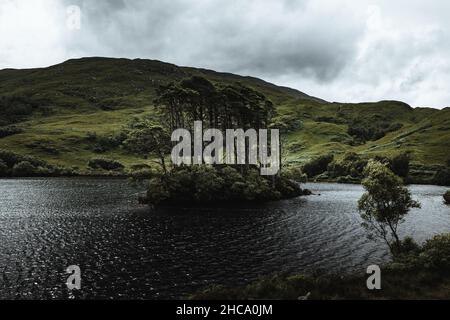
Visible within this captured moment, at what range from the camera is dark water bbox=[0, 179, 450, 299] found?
3791 cm

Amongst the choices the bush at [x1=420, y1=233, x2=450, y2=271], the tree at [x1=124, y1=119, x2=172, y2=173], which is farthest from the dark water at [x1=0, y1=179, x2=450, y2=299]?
the tree at [x1=124, y1=119, x2=172, y2=173]

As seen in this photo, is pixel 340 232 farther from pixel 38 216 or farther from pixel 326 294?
pixel 38 216

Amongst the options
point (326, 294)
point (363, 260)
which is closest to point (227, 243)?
point (363, 260)

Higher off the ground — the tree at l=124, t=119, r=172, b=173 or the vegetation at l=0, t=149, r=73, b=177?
the tree at l=124, t=119, r=172, b=173

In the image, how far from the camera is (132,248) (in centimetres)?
5084

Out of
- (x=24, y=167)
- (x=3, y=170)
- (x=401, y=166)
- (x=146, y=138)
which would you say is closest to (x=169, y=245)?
(x=146, y=138)

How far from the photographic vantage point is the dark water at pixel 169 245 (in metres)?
37.9

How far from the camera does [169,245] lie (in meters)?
52.7

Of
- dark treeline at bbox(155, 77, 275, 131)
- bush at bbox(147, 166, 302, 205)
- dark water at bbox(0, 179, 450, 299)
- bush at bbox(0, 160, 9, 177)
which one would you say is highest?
dark treeline at bbox(155, 77, 275, 131)

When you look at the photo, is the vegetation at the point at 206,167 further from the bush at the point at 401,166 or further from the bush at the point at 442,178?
the bush at the point at 442,178

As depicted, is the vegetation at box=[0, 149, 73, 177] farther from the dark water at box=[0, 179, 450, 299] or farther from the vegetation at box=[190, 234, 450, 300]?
the vegetation at box=[190, 234, 450, 300]

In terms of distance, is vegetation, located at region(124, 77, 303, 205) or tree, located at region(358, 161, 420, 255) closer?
tree, located at region(358, 161, 420, 255)

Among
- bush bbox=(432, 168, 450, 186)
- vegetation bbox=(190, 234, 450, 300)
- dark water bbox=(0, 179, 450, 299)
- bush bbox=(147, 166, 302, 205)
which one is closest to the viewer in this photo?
vegetation bbox=(190, 234, 450, 300)

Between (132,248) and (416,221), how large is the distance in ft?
180
